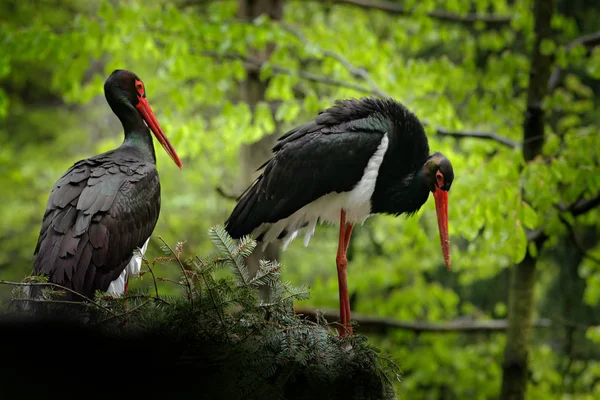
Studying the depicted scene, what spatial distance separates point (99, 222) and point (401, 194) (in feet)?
5.27

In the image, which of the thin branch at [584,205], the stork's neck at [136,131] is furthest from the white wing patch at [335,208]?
the thin branch at [584,205]

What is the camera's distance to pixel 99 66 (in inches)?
489

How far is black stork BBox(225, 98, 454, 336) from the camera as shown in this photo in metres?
3.80

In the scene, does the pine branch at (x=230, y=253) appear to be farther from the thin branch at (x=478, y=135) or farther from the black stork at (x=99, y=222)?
the thin branch at (x=478, y=135)

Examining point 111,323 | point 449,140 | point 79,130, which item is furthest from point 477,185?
point 79,130

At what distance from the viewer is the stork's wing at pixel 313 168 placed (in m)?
3.79

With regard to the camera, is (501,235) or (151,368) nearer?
(151,368)

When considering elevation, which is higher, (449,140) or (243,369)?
(449,140)

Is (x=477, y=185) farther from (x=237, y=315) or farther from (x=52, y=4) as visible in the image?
(x=52, y=4)

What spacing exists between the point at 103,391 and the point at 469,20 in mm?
6525

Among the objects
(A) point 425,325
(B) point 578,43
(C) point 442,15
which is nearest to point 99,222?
(B) point 578,43

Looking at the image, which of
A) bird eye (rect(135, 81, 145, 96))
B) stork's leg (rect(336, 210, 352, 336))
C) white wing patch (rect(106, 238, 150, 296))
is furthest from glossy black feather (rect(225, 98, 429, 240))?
bird eye (rect(135, 81, 145, 96))

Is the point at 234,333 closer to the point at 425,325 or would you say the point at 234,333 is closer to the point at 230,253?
the point at 230,253

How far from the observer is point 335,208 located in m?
4.00
